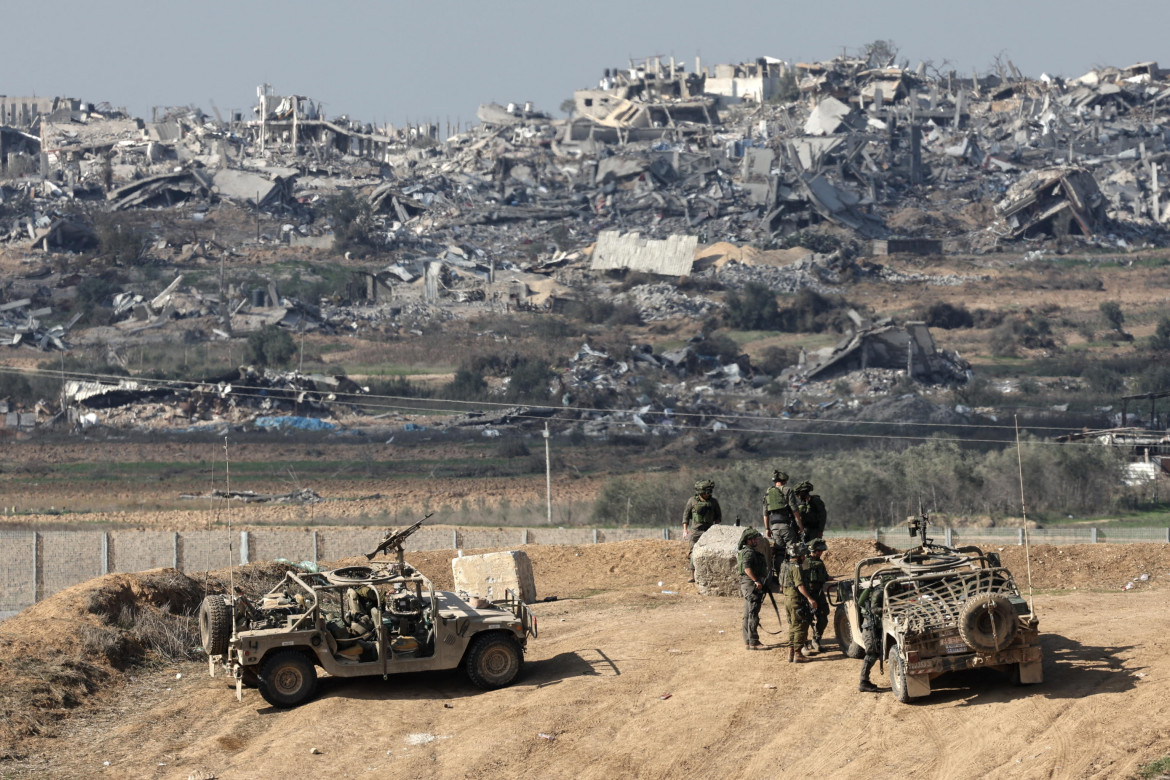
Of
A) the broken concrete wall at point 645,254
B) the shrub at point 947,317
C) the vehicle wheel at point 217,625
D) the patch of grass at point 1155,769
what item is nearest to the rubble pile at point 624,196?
the broken concrete wall at point 645,254

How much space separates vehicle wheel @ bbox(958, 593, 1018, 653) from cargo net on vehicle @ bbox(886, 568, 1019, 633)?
0.80ft

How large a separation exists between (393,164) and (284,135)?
879cm

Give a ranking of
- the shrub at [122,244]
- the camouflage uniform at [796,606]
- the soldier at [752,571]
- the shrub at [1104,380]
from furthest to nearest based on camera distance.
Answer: the shrub at [122,244] → the shrub at [1104,380] → the soldier at [752,571] → the camouflage uniform at [796,606]

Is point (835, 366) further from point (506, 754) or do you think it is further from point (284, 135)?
point (284, 135)

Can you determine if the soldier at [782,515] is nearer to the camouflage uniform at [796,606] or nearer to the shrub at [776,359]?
the camouflage uniform at [796,606]

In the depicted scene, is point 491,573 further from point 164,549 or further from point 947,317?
point 947,317

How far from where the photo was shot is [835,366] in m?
53.8

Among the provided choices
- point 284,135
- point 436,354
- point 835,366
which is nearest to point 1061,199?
point 835,366

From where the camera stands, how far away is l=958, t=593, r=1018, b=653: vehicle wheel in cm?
1110

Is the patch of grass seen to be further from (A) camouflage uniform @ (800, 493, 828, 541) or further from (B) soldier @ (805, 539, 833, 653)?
(A) camouflage uniform @ (800, 493, 828, 541)

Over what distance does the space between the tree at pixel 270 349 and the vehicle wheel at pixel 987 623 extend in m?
48.8

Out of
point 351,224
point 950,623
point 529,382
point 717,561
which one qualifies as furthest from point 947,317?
point 950,623

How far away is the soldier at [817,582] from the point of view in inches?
520

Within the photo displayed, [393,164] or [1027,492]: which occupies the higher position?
[393,164]
